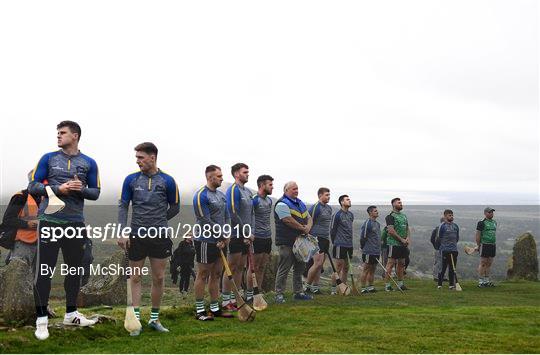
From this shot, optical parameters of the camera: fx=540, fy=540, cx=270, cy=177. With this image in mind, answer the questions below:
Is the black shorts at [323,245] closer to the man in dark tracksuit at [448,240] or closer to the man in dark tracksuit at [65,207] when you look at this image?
the man in dark tracksuit at [448,240]

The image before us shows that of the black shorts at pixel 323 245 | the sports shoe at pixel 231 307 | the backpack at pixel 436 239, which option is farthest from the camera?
the backpack at pixel 436 239

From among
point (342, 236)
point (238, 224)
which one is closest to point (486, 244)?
point (342, 236)

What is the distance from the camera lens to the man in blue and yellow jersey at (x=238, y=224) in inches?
454

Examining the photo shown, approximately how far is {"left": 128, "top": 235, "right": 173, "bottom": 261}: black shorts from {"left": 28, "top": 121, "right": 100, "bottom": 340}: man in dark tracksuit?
0.77 metres

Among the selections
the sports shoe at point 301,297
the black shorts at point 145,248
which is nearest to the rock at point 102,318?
the black shorts at point 145,248

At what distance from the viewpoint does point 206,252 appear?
10203 millimetres

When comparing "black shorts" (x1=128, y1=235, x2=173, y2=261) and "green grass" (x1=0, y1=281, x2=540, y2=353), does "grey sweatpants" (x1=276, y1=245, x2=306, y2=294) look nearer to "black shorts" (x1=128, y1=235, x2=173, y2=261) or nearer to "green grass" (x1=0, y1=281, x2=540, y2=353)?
"green grass" (x1=0, y1=281, x2=540, y2=353)

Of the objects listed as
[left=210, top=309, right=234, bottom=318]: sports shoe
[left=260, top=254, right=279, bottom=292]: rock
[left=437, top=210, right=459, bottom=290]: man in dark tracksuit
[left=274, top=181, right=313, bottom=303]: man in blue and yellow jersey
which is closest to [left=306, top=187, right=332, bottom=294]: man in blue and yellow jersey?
[left=274, top=181, right=313, bottom=303]: man in blue and yellow jersey

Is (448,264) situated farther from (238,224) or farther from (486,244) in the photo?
(238,224)

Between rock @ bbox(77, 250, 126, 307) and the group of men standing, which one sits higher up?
the group of men standing

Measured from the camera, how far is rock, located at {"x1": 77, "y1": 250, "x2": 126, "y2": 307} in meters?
11.6

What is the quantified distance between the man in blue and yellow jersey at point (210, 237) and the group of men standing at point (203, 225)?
2cm

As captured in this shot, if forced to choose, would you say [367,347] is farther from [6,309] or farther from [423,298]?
[423,298]

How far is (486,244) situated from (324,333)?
1208 centimetres
